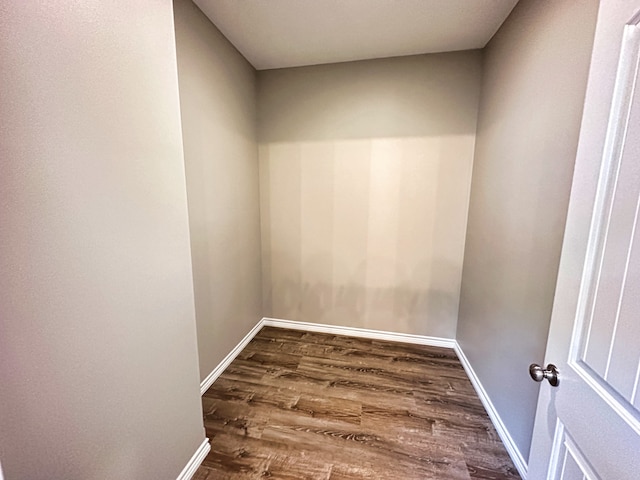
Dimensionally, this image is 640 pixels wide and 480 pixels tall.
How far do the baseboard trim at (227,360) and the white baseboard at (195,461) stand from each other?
0.30m

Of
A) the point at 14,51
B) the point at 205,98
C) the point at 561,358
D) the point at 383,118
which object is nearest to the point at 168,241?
the point at 14,51

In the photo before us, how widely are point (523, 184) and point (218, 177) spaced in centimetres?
192

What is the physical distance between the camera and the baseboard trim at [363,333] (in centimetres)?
257

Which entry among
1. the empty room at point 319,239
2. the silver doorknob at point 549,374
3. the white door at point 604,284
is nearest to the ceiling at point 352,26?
the empty room at point 319,239

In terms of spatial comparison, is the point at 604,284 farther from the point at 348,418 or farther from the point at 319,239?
the point at 319,239

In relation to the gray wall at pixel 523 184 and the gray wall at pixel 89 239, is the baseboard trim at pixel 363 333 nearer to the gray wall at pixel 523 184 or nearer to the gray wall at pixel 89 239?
the gray wall at pixel 523 184

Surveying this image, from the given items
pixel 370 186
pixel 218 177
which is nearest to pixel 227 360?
pixel 218 177

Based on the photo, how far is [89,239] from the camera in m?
0.82

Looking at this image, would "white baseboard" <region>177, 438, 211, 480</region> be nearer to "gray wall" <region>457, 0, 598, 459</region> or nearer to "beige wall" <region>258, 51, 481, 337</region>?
"beige wall" <region>258, 51, 481, 337</region>

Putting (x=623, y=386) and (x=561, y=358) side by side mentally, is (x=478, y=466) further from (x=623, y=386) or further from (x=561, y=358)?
(x=623, y=386)

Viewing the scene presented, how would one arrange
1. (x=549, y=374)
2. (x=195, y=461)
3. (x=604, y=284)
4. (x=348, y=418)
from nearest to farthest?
(x=604, y=284)
(x=549, y=374)
(x=195, y=461)
(x=348, y=418)

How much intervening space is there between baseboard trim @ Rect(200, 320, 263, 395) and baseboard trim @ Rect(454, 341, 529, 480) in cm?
179

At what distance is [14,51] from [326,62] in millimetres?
→ 2162

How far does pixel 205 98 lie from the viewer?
6.02 ft
